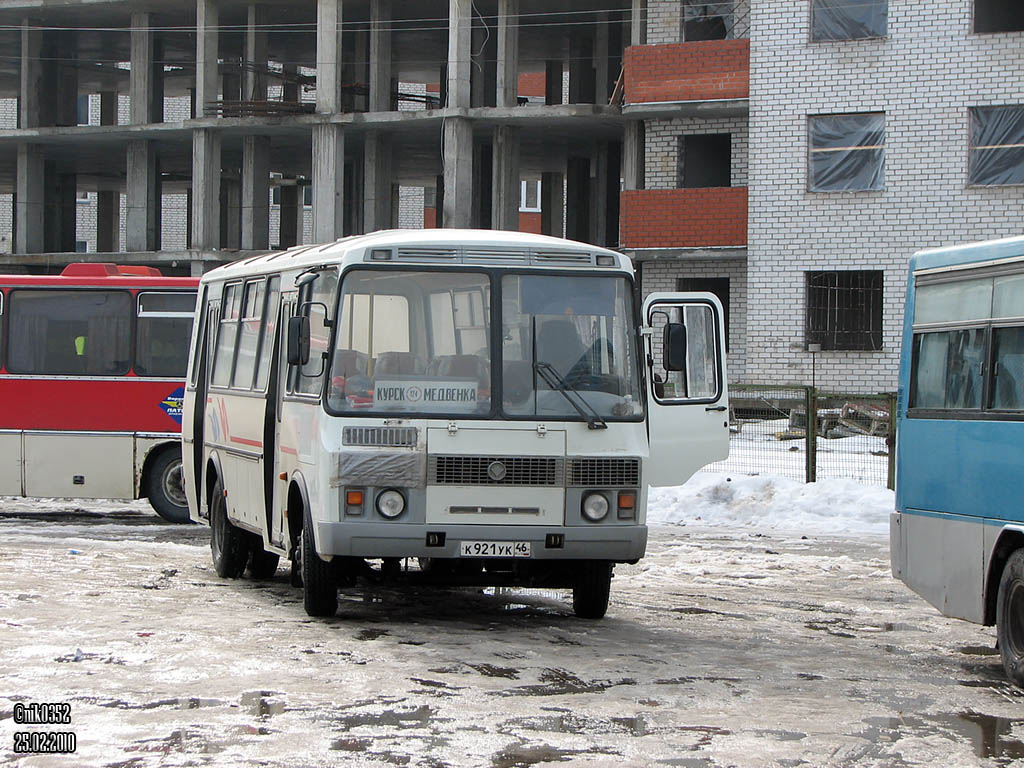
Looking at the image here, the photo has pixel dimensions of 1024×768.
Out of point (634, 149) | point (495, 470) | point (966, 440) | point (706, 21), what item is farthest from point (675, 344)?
point (634, 149)

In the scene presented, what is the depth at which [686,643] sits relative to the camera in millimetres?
10727

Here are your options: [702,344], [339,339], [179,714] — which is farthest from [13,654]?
[702,344]

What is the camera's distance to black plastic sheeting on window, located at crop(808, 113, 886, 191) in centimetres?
3512

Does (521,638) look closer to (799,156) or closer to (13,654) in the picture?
(13,654)

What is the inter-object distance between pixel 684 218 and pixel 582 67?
8.89 meters

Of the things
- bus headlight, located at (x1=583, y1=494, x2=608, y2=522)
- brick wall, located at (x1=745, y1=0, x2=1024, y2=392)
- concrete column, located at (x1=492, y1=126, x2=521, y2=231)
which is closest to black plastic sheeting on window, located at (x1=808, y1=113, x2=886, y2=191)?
brick wall, located at (x1=745, y1=0, x2=1024, y2=392)

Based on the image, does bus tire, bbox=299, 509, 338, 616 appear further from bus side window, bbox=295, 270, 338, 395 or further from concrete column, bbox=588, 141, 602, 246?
concrete column, bbox=588, 141, 602, 246

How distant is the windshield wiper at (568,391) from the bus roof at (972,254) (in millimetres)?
2273

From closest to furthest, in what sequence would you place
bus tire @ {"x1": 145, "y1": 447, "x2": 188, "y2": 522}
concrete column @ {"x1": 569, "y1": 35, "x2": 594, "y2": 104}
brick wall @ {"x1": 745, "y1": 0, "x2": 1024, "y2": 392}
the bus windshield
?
the bus windshield < bus tire @ {"x1": 145, "y1": 447, "x2": 188, "y2": 522} < brick wall @ {"x1": 745, "y1": 0, "x2": 1024, "y2": 392} < concrete column @ {"x1": 569, "y1": 35, "x2": 594, "y2": 104}

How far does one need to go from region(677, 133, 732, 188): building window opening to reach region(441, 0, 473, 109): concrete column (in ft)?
19.3

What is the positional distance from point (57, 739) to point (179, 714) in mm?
773

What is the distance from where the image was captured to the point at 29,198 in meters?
48.2

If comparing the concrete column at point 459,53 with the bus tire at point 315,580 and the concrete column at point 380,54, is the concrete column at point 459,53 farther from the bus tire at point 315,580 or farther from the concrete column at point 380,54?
the bus tire at point 315,580

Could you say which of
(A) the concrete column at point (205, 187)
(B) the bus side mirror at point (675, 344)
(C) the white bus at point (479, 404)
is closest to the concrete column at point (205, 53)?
(A) the concrete column at point (205, 187)
